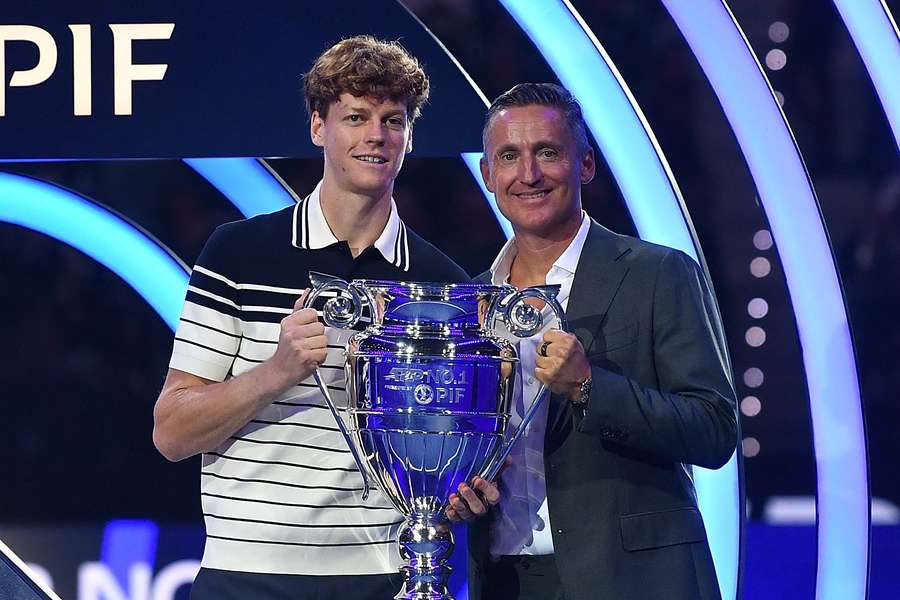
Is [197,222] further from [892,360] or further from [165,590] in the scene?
[892,360]

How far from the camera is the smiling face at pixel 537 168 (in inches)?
89.5

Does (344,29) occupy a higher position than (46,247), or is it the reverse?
(344,29)

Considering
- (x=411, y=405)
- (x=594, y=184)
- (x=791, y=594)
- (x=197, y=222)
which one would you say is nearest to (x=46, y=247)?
(x=197, y=222)

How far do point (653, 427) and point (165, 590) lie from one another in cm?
212

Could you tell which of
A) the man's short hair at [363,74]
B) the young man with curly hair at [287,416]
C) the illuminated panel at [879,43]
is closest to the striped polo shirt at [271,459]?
the young man with curly hair at [287,416]

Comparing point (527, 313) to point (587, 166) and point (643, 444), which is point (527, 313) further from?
point (587, 166)

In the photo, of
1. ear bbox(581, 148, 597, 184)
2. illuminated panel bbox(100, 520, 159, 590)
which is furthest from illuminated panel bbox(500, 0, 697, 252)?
illuminated panel bbox(100, 520, 159, 590)

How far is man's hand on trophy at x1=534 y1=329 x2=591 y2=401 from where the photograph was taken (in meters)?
1.96

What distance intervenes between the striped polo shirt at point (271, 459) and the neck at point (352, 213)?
124mm

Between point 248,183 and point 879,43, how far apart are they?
1.81 m

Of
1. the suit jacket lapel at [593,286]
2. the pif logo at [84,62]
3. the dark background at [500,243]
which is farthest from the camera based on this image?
the pif logo at [84,62]

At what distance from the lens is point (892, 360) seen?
10.8ft

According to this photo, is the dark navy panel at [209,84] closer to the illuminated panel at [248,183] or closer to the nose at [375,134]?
the illuminated panel at [248,183]

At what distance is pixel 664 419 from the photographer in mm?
2076
